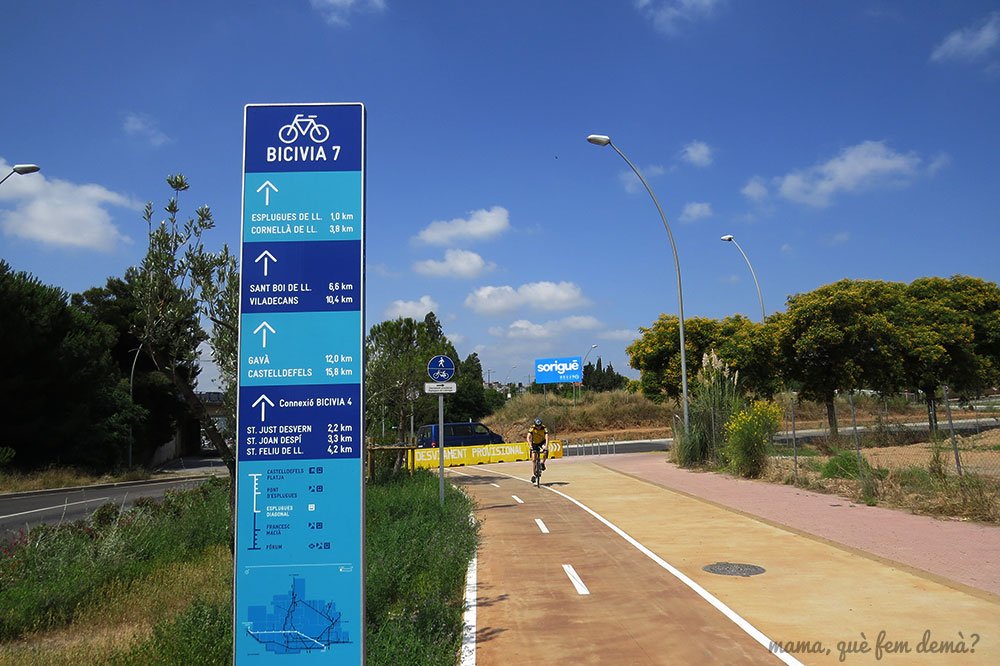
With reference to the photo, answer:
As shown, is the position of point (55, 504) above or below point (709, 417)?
below

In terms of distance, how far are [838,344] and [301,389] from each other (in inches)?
1081

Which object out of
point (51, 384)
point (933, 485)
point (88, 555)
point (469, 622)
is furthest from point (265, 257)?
point (51, 384)

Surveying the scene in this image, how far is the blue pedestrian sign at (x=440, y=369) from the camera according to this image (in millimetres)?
13406

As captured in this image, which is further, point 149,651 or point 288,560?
point 149,651

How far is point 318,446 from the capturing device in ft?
13.9

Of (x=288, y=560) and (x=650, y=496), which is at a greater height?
(x=288, y=560)

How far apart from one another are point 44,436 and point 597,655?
108 feet

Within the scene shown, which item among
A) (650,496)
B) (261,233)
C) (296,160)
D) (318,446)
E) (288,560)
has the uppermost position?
(296,160)

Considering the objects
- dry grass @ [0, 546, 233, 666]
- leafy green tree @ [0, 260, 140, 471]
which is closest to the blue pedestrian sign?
dry grass @ [0, 546, 233, 666]

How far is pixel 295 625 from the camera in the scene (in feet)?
13.5

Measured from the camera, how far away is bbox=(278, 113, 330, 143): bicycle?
179 inches

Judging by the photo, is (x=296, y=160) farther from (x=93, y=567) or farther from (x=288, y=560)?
(x=93, y=567)

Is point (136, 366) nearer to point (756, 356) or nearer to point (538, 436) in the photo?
point (538, 436)

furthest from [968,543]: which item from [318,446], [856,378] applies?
[856,378]
